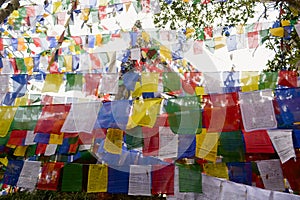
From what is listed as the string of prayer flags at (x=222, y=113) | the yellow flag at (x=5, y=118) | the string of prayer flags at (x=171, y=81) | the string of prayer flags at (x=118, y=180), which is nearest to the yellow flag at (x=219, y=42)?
the string of prayer flags at (x=171, y=81)

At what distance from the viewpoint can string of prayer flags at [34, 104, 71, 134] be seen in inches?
179

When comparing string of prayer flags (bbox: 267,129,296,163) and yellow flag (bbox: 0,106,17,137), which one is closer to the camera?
string of prayer flags (bbox: 267,129,296,163)

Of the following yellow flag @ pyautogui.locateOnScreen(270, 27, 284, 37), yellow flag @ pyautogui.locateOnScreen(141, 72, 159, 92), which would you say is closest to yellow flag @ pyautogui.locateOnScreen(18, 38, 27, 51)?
yellow flag @ pyautogui.locateOnScreen(141, 72, 159, 92)

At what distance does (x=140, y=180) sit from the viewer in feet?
14.7

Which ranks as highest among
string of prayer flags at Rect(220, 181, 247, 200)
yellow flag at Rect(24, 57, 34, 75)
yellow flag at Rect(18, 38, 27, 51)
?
yellow flag at Rect(18, 38, 27, 51)

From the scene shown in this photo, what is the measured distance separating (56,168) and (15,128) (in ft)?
2.57

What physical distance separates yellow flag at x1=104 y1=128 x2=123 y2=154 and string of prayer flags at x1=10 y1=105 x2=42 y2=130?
0.98 meters

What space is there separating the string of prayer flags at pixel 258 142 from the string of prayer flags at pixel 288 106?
0.24 meters

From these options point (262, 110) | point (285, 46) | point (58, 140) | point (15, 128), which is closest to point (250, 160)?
point (262, 110)

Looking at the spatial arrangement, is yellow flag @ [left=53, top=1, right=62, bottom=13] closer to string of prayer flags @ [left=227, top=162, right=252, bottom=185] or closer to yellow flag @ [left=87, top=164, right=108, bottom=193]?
yellow flag @ [left=87, top=164, right=108, bottom=193]

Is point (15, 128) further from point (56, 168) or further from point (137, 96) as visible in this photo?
point (137, 96)

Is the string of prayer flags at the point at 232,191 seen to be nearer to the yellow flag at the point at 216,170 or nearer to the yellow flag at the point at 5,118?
the yellow flag at the point at 216,170

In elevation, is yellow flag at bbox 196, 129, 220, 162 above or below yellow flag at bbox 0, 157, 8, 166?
above

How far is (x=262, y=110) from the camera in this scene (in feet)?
13.0
